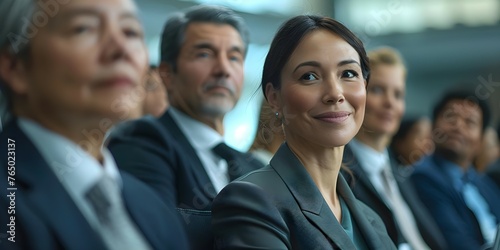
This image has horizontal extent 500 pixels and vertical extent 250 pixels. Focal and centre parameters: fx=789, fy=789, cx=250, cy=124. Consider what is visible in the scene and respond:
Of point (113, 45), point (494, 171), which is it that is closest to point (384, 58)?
point (494, 171)

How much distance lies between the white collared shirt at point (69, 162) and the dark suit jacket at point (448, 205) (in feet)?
2.27

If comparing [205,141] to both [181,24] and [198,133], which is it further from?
[181,24]

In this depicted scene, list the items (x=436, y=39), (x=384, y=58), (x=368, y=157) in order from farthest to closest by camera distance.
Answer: (x=436, y=39) → (x=384, y=58) → (x=368, y=157)

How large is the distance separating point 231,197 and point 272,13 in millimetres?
282

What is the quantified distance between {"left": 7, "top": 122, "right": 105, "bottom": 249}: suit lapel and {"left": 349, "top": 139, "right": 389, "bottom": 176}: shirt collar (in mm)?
460

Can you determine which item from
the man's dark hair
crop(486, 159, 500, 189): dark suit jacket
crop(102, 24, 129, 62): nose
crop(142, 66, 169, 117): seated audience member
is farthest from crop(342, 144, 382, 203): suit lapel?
crop(486, 159, 500, 189): dark suit jacket

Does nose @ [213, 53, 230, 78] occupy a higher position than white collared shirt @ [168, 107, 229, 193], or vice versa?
nose @ [213, 53, 230, 78]

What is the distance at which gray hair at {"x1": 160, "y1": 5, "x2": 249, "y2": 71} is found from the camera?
834mm

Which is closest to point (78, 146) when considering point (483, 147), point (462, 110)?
point (462, 110)

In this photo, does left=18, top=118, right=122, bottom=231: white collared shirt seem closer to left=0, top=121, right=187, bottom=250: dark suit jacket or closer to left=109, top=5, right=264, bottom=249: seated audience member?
left=0, top=121, right=187, bottom=250: dark suit jacket

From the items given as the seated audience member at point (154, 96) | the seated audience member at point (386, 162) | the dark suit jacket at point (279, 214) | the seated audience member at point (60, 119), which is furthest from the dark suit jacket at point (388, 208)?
the seated audience member at point (60, 119)

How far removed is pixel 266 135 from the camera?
0.86 metres

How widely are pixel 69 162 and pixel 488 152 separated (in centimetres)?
123

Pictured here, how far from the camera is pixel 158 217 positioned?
670mm
